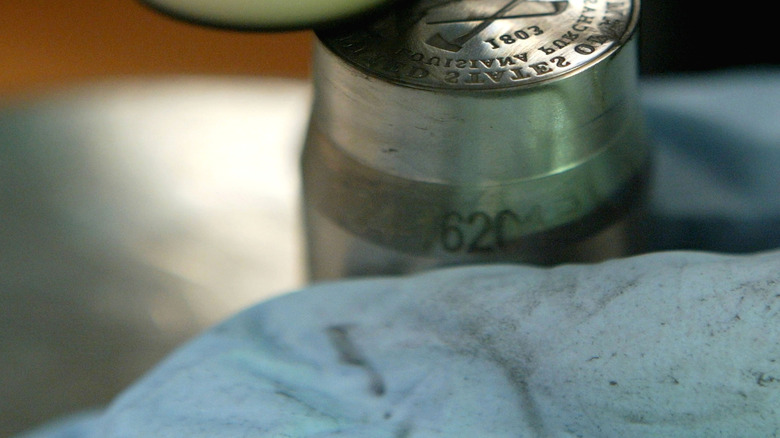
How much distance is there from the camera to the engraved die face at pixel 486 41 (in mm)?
309

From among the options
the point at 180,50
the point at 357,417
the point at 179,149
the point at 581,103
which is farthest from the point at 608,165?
the point at 180,50

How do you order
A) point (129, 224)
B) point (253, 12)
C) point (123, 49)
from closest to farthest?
point (253, 12), point (129, 224), point (123, 49)

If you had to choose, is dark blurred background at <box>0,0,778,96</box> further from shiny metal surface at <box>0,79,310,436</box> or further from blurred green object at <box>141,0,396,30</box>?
blurred green object at <box>141,0,396,30</box>

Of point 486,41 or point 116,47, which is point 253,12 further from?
point 116,47

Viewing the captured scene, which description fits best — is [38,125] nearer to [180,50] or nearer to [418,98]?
[418,98]

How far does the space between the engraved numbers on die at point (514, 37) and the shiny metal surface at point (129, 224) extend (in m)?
0.22

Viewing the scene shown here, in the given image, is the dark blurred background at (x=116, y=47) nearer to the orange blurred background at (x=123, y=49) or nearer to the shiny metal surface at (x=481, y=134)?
A: the orange blurred background at (x=123, y=49)

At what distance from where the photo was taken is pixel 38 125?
576mm

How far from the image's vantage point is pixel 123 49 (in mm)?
1102

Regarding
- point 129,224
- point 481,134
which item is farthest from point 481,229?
point 129,224

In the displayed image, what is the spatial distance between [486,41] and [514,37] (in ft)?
0.04

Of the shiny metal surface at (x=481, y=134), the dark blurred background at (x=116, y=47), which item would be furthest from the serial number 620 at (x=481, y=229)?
the dark blurred background at (x=116, y=47)

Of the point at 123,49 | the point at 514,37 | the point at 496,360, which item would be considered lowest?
the point at 123,49

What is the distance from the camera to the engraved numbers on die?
32cm
